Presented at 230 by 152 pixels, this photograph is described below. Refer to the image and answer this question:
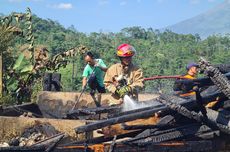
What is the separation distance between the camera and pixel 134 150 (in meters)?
4.21

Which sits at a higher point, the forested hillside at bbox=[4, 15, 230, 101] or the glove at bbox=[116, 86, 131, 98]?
the forested hillside at bbox=[4, 15, 230, 101]

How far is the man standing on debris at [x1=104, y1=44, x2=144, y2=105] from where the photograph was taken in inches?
305

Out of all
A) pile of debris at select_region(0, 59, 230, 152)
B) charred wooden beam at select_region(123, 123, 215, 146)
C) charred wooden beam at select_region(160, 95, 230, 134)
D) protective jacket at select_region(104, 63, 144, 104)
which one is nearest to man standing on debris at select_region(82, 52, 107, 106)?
protective jacket at select_region(104, 63, 144, 104)

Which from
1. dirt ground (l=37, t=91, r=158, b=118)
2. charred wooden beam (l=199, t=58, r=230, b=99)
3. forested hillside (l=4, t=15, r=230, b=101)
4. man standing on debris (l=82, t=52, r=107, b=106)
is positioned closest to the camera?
charred wooden beam (l=199, t=58, r=230, b=99)

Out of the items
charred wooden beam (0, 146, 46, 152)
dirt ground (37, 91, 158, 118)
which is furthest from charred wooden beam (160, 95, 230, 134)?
dirt ground (37, 91, 158, 118)

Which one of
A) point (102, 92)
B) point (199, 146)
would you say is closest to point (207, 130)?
point (199, 146)

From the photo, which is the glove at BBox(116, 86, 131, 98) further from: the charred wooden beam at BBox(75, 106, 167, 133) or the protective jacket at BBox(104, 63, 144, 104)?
the charred wooden beam at BBox(75, 106, 167, 133)

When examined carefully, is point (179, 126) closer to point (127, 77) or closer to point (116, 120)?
point (116, 120)

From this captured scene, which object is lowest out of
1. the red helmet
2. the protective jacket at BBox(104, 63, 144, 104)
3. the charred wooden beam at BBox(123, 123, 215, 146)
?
the charred wooden beam at BBox(123, 123, 215, 146)

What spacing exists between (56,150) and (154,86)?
26590 millimetres

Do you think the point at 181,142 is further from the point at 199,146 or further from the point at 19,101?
the point at 19,101

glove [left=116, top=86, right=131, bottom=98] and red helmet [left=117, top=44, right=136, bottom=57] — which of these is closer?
red helmet [left=117, top=44, right=136, bottom=57]

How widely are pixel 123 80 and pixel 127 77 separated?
3.4 inches

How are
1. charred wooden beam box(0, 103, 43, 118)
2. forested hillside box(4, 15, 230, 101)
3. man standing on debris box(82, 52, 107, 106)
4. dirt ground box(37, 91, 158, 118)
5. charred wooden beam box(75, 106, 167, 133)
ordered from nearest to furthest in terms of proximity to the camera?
charred wooden beam box(75, 106, 167, 133)
charred wooden beam box(0, 103, 43, 118)
dirt ground box(37, 91, 158, 118)
man standing on debris box(82, 52, 107, 106)
forested hillside box(4, 15, 230, 101)
